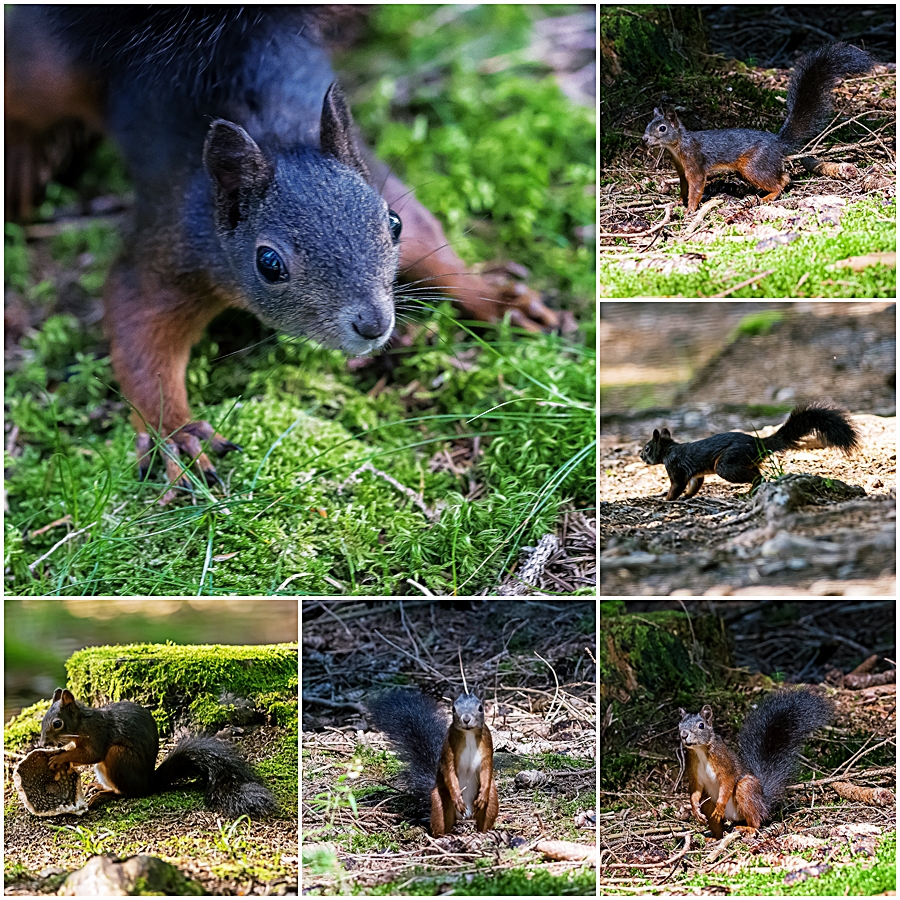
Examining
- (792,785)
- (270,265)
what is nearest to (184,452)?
(270,265)

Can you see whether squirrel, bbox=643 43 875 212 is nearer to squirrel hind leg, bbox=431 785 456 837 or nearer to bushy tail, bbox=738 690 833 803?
bushy tail, bbox=738 690 833 803

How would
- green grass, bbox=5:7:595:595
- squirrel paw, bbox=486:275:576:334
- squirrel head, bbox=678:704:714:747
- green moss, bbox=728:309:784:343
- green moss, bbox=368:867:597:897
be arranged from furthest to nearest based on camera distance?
squirrel paw, bbox=486:275:576:334 < green moss, bbox=728:309:784:343 < green grass, bbox=5:7:595:595 < squirrel head, bbox=678:704:714:747 < green moss, bbox=368:867:597:897

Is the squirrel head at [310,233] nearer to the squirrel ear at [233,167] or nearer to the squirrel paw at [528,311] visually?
the squirrel ear at [233,167]

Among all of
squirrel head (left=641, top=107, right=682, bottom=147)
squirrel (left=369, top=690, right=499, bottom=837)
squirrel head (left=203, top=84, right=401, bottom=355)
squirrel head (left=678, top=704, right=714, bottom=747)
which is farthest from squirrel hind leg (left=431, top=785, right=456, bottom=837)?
squirrel head (left=641, top=107, right=682, bottom=147)

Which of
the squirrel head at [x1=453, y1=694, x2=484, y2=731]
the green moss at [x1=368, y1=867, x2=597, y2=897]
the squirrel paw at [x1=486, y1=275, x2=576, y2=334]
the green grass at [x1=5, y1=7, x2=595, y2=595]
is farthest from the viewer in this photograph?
the squirrel paw at [x1=486, y1=275, x2=576, y2=334]

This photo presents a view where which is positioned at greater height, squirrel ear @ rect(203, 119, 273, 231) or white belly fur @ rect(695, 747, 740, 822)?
squirrel ear @ rect(203, 119, 273, 231)

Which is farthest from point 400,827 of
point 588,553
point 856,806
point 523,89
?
point 523,89
